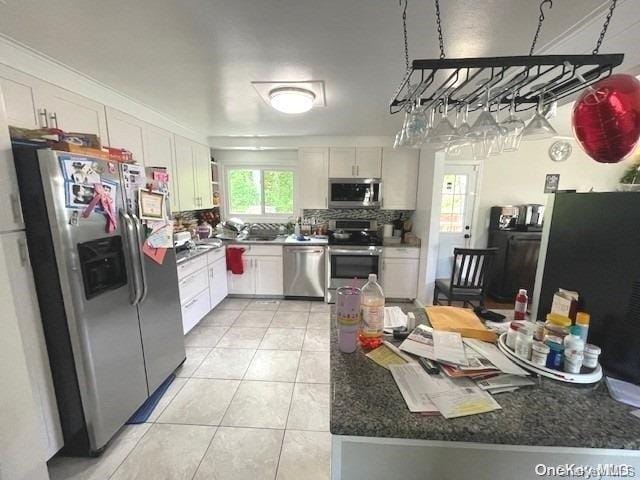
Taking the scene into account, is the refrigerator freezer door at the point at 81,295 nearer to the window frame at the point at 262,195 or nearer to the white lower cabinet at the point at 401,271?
the window frame at the point at 262,195

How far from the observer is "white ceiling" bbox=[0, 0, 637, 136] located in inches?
45.8

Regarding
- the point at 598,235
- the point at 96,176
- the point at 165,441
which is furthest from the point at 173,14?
the point at 165,441

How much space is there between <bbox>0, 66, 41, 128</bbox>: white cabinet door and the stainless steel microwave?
→ 113 inches

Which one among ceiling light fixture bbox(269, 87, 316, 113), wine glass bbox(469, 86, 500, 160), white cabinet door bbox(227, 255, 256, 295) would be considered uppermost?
ceiling light fixture bbox(269, 87, 316, 113)

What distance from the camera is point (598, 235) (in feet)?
3.59

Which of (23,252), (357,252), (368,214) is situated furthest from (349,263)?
(23,252)

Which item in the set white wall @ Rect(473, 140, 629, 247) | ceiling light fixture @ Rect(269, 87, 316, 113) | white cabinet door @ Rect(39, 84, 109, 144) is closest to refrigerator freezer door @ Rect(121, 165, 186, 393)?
white cabinet door @ Rect(39, 84, 109, 144)

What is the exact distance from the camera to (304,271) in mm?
3723

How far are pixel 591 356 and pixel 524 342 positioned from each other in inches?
7.5

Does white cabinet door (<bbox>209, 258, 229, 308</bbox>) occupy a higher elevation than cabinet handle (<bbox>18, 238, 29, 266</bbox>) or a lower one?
→ lower

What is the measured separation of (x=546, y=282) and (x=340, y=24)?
163cm

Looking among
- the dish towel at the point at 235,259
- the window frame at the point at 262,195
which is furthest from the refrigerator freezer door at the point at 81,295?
the window frame at the point at 262,195

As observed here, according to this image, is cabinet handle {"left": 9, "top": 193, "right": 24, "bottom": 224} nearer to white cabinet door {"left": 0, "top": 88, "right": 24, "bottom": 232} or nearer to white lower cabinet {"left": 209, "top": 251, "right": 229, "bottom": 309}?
white cabinet door {"left": 0, "top": 88, "right": 24, "bottom": 232}

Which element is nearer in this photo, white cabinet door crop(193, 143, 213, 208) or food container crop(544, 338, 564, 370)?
food container crop(544, 338, 564, 370)
